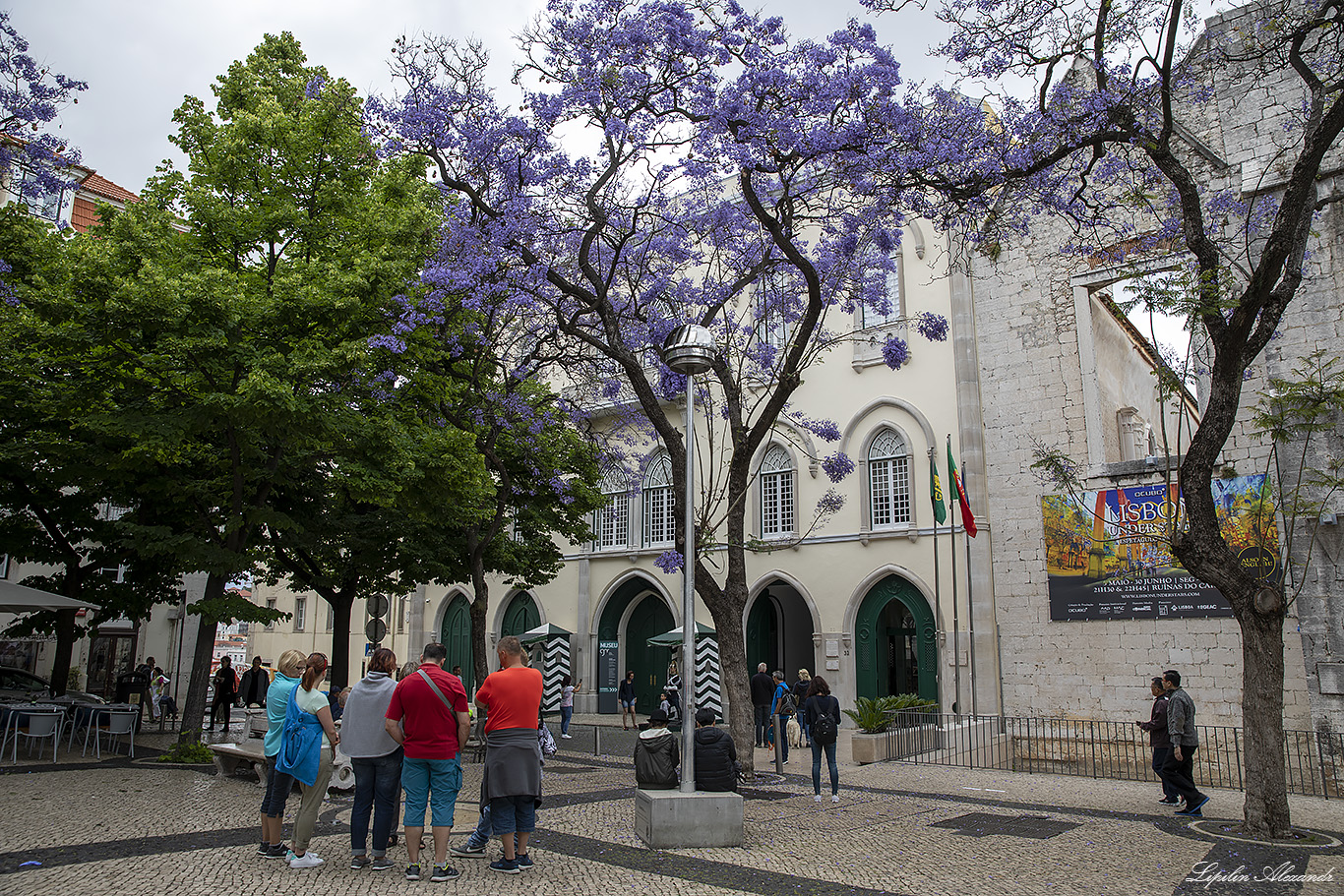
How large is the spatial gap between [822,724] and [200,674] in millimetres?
10299

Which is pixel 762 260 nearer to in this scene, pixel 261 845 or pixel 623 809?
pixel 623 809

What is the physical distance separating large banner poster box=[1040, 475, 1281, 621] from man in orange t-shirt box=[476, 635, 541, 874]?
13421mm

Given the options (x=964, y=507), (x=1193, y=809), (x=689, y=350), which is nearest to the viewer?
(x=689, y=350)

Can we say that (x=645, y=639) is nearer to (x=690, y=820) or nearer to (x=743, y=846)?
(x=743, y=846)

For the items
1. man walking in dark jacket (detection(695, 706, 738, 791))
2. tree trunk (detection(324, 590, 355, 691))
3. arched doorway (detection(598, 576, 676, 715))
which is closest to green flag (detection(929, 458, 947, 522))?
arched doorway (detection(598, 576, 676, 715))

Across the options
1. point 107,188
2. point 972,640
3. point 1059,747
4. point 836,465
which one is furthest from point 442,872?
point 107,188

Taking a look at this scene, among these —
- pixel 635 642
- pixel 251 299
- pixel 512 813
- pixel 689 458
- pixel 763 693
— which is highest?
pixel 251 299

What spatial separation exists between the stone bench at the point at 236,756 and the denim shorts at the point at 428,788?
16.7ft

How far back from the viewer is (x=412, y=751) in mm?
6578

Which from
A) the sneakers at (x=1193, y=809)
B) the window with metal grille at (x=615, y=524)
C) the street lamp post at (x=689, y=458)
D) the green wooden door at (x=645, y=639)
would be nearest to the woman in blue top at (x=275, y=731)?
the street lamp post at (x=689, y=458)

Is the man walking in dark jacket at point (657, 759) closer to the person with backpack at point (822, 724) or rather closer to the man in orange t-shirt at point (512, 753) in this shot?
the man in orange t-shirt at point (512, 753)

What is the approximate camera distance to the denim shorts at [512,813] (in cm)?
681

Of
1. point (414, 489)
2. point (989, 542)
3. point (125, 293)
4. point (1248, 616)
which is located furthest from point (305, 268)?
point (989, 542)

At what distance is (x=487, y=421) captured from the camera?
1568 centimetres
